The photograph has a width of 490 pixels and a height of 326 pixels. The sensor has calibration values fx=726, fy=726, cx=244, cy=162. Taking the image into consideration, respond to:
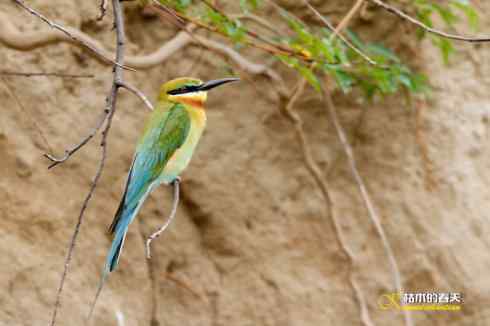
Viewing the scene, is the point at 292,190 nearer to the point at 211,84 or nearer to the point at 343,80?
the point at 343,80

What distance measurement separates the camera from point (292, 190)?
9.51 feet

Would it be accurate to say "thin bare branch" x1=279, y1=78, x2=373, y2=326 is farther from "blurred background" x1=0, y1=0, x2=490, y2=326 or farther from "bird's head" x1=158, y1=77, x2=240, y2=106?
"bird's head" x1=158, y1=77, x2=240, y2=106

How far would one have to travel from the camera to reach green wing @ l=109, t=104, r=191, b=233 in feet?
7.09

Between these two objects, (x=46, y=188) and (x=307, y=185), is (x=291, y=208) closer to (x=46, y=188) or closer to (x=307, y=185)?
(x=307, y=185)

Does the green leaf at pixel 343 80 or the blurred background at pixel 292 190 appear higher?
A: the green leaf at pixel 343 80

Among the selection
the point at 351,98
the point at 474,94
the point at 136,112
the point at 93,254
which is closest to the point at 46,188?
the point at 93,254

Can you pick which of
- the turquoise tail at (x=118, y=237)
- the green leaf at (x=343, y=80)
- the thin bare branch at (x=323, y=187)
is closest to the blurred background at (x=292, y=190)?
the thin bare branch at (x=323, y=187)

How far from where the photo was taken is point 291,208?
2.89 metres

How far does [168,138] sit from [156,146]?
2.1 inches

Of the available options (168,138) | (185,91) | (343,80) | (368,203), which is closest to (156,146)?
(168,138)

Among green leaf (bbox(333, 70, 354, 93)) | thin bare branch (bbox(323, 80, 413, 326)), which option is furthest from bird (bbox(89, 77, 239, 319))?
thin bare branch (bbox(323, 80, 413, 326))

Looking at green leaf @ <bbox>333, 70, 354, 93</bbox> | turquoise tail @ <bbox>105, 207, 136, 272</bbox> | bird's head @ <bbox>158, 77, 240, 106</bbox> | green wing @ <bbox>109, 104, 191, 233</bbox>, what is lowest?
turquoise tail @ <bbox>105, 207, 136, 272</bbox>

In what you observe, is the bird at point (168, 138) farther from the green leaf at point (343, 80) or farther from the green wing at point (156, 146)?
the green leaf at point (343, 80)

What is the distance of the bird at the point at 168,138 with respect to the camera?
2.20m
